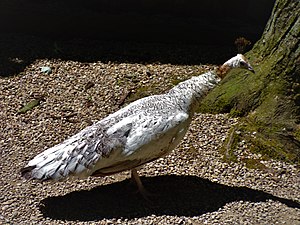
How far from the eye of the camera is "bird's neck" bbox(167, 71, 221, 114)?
14.7ft

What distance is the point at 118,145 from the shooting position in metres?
4.23

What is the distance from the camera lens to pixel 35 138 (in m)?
5.25

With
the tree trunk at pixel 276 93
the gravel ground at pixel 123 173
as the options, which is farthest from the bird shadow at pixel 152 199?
the tree trunk at pixel 276 93

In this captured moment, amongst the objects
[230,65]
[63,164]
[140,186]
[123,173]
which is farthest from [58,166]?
[230,65]

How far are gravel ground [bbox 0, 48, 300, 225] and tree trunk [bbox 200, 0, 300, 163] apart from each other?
0.49 feet

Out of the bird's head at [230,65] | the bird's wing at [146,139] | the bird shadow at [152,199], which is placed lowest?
the bird shadow at [152,199]

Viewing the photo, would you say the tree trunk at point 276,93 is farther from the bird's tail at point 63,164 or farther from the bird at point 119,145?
the bird's tail at point 63,164

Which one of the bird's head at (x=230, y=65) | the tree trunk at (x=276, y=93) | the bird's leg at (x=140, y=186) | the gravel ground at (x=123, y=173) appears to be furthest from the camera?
the tree trunk at (x=276, y=93)

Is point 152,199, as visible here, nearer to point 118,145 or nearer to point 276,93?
point 118,145

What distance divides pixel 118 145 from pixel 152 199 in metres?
0.62

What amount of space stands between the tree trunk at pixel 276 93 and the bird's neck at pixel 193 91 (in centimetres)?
79

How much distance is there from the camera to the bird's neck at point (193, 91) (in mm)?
4492

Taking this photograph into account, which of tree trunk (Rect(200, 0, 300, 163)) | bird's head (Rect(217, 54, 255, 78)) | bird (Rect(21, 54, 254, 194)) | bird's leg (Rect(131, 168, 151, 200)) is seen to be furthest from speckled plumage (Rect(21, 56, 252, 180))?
tree trunk (Rect(200, 0, 300, 163))

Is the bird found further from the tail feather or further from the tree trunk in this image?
the tree trunk
